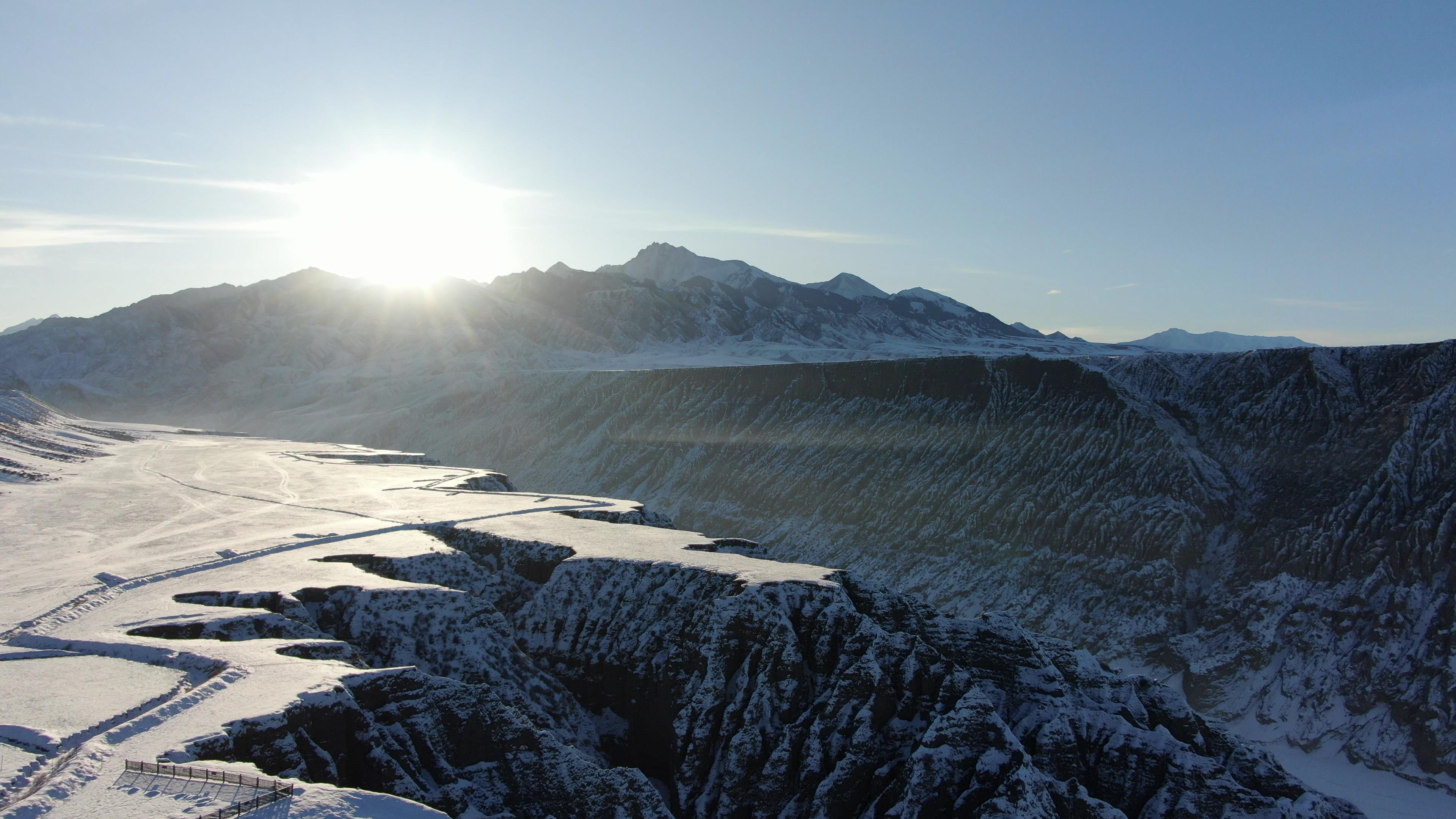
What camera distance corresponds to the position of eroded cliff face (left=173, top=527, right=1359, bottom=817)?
23703mm

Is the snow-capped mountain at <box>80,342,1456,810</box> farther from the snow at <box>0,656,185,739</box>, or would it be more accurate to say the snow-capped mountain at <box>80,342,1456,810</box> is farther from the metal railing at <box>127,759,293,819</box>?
the snow at <box>0,656,185,739</box>

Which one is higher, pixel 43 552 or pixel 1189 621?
pixel 43 552

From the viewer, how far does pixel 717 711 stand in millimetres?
29281

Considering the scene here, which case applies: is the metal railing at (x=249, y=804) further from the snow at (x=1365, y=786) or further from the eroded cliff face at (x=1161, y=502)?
the eroded cliff face at (x=1161, y=502)

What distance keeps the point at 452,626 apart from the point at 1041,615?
140 ft

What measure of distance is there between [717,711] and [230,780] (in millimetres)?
15744

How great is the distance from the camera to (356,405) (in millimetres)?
152125

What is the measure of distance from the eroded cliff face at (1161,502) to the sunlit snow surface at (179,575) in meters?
27.8

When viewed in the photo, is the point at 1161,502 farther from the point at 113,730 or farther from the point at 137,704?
the point at 113,730

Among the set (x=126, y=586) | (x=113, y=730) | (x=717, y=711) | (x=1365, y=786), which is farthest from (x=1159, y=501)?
(x=113, y=730)

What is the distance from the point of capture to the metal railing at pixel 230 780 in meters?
16.3

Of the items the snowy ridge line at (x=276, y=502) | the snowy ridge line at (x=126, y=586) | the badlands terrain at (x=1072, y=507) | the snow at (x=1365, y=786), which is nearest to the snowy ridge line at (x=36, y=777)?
the badlands terrain at (x=1072, y=507)

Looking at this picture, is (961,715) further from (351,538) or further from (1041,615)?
(1041,615)

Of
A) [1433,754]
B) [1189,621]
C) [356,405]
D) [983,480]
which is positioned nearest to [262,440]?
[356,405]
